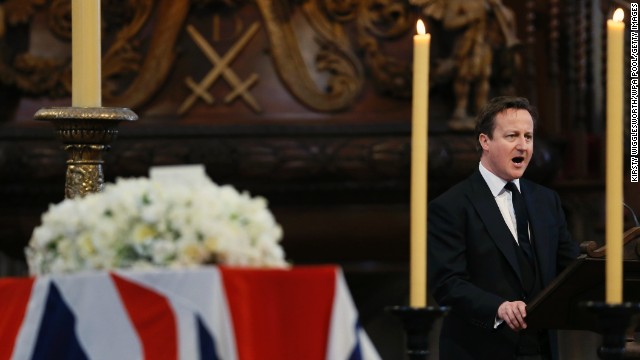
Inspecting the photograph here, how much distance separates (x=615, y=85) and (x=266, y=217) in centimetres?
61

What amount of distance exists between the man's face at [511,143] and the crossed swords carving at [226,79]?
3088mm

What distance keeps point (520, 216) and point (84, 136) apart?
144cm

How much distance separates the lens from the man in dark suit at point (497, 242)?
13.3 feet

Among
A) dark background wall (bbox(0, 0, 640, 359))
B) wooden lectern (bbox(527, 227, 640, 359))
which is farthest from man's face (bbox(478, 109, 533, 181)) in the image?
dark background wall (bbox(0, 0, 640, 359))

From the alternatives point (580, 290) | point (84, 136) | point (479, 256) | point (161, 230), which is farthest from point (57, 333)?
point (479, 256)

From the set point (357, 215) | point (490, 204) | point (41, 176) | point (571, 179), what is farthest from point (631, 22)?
point (490, 204)

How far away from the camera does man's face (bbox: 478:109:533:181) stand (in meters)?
4.11

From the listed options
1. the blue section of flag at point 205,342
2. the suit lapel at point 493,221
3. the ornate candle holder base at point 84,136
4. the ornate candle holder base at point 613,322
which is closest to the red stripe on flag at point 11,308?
the blue section of flag at point 205,342

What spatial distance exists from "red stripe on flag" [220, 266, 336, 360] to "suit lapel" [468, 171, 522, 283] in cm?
178

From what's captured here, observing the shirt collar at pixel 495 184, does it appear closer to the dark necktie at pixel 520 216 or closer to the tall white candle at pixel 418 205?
the dark necktie at pixel 520 216

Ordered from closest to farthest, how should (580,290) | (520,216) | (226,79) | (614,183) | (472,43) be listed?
(614,183), (580,290), (520,216), (472,43), (226,79)

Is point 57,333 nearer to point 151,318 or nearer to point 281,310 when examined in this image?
point 151,318

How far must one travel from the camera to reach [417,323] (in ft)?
7.88

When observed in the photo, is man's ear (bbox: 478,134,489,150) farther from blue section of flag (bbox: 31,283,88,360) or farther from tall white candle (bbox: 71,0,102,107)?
blue section of flag (bbox: 31,283,88,360)
